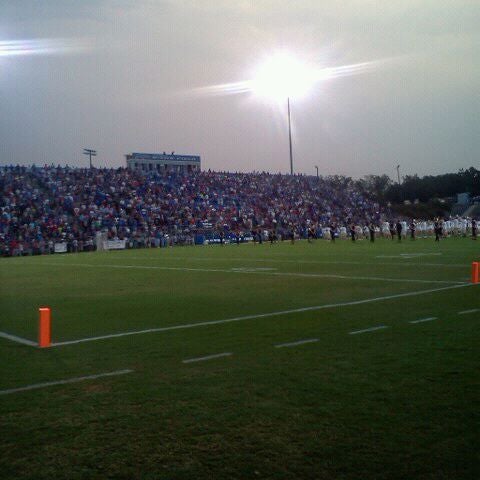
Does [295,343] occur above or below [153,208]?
below

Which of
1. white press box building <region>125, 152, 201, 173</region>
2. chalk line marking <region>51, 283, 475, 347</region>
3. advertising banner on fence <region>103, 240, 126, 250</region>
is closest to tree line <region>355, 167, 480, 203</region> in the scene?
white press box building <region>125, 152, 201, 173</region>

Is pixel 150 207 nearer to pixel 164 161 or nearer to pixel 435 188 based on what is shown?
pixel 164 161

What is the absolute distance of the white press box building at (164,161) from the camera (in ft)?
245

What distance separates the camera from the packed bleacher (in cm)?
4300

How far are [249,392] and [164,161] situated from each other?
75.1m

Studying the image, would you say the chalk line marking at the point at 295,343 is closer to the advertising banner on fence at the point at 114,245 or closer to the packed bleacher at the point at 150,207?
the packed bleacher at the point at 150,207

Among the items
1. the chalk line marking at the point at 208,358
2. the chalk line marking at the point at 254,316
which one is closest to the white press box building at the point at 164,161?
the chalk line marking at the point at 254,316

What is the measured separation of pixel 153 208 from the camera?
49.8m

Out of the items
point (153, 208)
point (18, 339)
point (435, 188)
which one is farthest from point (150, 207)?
point (435, 188)

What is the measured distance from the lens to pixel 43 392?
549 cm

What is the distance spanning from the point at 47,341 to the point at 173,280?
9.29 m

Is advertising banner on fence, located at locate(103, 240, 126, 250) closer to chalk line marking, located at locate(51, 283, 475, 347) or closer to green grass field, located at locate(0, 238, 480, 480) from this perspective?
green grass field, located at locate(0, 238, 480, 480)

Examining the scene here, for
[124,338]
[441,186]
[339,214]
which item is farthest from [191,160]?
[124,338]

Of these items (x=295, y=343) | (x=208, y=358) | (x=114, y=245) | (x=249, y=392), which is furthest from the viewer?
(x=114, y=245)
